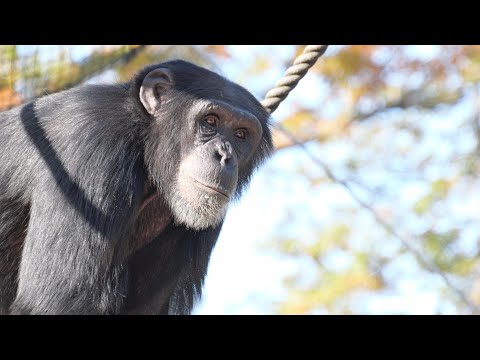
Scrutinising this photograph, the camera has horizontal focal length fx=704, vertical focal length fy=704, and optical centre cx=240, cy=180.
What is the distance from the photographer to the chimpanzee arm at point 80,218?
16.5 feet

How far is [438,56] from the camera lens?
672 inches

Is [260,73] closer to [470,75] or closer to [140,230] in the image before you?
[470,75]

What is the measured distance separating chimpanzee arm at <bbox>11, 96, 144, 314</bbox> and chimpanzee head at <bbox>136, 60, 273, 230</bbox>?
31cm

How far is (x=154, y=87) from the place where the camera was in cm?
597

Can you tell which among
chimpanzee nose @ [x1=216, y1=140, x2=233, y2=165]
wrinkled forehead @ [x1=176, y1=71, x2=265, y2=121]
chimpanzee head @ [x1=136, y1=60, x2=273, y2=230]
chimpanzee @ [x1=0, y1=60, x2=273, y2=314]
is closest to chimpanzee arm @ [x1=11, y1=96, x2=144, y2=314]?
chimpanzee @ [x1=0, y1=60, x2=273, y2=314]

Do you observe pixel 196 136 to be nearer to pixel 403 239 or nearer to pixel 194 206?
pixel 194 206

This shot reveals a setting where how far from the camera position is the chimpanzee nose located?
568 centimetres

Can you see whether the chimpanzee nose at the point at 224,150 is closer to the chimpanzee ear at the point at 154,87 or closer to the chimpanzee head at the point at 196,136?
the chimpanzee head at the point at 196,136

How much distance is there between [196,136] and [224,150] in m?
0.33

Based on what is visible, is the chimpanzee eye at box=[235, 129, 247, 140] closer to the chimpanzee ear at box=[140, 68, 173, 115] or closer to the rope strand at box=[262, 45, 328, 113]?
the rope strand at box=[262, 45, 328, 113]

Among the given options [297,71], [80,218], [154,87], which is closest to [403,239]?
[297,71]

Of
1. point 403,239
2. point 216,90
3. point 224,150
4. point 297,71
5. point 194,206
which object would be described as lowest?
point 403,239
